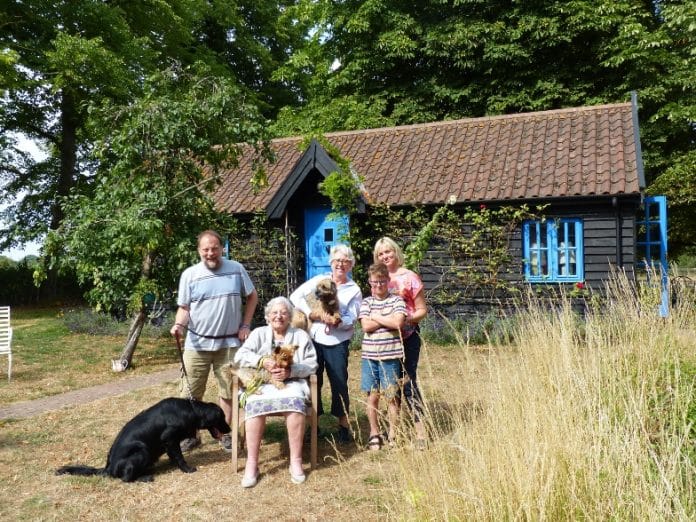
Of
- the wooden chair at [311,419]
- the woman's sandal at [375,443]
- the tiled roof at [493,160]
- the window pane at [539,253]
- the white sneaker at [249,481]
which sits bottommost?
the white sneaker at [249,481]

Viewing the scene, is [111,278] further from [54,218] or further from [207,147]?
[54,218]

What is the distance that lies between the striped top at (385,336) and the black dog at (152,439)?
1.40 meters

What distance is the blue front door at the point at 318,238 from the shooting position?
13.7 meters

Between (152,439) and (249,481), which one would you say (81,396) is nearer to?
(152,439)

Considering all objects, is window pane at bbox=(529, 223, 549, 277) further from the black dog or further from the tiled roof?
the black dog

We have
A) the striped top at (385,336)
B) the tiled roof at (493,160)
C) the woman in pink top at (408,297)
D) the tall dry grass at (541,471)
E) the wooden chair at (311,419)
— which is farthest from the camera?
the tiled roof at (493,160)

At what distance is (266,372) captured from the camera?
4.78 meters

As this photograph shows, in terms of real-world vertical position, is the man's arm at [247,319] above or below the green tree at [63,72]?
below

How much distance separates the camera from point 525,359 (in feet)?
15.8

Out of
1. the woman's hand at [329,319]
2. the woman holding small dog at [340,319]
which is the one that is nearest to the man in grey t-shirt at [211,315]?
the woman holding small dog at [340,319]

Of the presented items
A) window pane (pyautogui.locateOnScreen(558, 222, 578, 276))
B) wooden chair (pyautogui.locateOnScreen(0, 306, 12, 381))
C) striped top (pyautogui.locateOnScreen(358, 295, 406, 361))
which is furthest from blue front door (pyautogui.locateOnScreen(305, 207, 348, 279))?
striped top (pyautogui.locateOnScreen(358, 295, 406, 361))

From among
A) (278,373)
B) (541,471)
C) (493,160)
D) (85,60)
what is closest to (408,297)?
(278,373)

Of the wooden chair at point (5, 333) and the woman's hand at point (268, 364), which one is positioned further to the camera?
the wooden chair at point (5, 333)

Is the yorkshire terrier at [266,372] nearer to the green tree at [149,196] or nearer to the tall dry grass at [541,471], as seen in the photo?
the tall dry grass at [541,471]
